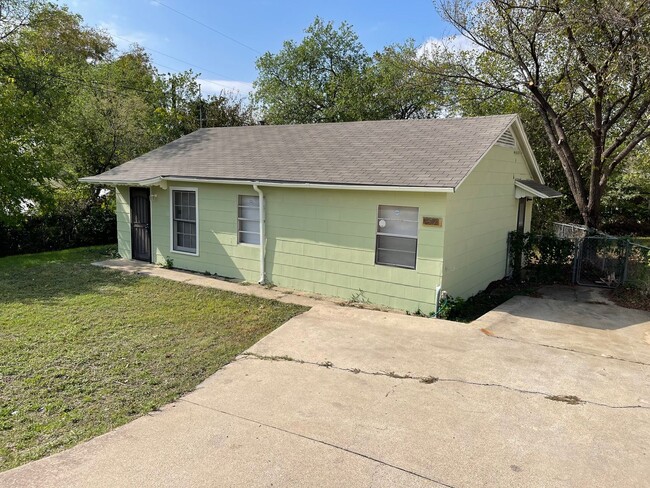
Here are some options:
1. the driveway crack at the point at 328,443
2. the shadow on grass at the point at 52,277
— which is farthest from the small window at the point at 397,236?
the shadow on grass at the point at 52,277

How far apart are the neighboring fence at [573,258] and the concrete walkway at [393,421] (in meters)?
4.26

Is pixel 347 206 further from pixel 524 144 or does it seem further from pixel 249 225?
pixel 524 144

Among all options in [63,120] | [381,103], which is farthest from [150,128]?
[381,103]

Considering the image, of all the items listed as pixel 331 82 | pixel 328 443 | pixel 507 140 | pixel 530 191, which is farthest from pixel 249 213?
pixel 331 82

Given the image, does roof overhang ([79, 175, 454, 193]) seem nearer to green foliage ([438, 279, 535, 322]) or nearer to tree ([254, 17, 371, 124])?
green foliage ([438, 279, 535, 322])

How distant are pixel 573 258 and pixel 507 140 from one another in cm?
368

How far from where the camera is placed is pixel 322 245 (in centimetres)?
927

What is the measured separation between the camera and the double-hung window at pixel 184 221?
11.3 m

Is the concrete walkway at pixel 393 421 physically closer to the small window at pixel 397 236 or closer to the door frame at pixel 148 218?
the small window at pixel 397 236

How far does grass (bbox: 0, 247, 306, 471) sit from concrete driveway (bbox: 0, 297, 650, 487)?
1.12 feet

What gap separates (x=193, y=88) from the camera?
73.6 feet

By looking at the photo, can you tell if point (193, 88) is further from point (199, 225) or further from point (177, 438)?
point (177, 438)

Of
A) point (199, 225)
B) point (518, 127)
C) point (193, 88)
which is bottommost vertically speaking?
point (199, 225)

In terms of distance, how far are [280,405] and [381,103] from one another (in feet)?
75.9
